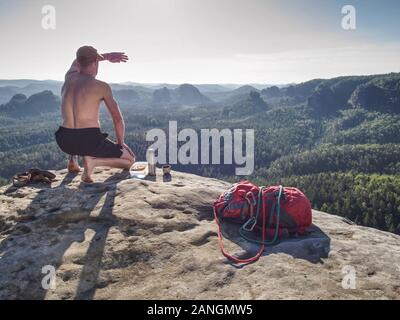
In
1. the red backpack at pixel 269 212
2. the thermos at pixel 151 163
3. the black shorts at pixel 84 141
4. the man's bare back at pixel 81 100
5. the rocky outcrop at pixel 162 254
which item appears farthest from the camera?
the thermos at pixel 151 163

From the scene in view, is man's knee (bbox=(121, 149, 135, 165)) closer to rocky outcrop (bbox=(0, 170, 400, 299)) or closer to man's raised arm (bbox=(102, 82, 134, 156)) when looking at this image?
man's raised arm (bbox=(102, 82, 134, 156))

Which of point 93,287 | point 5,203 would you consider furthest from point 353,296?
point 5,203

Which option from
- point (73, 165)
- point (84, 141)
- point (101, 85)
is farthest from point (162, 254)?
point (73, 165)

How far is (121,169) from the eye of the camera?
10609mm

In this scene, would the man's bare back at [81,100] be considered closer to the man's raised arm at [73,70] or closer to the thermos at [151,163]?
the man's raised arm at [73,70]

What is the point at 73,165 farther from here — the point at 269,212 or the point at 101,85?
the point at 269,212

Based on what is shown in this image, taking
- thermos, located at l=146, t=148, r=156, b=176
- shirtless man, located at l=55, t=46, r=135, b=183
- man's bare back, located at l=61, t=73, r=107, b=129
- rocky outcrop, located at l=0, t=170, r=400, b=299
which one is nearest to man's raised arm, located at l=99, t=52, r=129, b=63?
shirtless man, located at l=55, t=46, r=135, b=183

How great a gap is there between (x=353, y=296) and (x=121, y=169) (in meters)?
7.80

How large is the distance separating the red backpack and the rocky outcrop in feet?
1.01

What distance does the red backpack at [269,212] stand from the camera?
6.38 metres

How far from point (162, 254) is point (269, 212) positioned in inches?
88.8

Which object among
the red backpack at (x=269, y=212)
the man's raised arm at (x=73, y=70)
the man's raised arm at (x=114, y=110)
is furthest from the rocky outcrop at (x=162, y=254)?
the man's raised arm at (x=73, y=70)

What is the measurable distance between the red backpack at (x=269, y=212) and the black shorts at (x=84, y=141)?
3.97 metres
